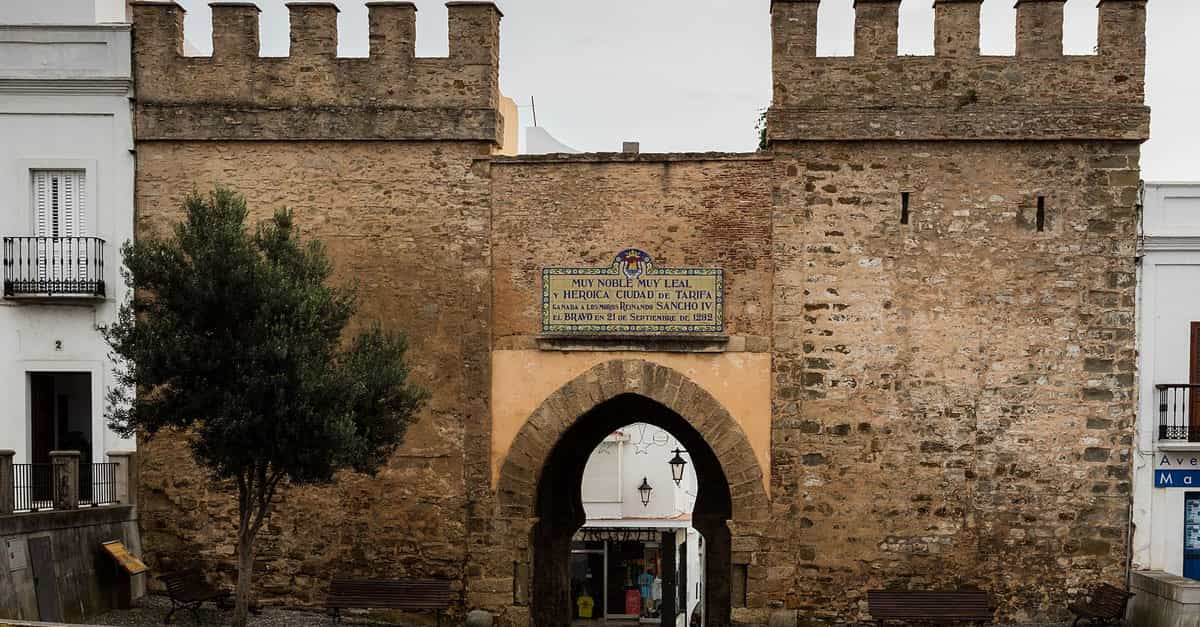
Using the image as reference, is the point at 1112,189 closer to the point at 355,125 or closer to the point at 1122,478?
the point at 1122,478

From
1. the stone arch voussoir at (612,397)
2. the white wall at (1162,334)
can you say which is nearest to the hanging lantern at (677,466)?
the stone arch voussoir at (612,397)

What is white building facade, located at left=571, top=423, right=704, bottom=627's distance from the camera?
2673 centimetres

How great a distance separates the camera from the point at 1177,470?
46.2ft

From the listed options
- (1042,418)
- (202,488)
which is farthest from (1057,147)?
(202,488)

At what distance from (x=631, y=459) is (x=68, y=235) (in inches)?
576

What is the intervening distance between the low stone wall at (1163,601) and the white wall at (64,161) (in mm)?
11086

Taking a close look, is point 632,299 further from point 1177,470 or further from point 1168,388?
point 1177,470

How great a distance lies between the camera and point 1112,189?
14.1m

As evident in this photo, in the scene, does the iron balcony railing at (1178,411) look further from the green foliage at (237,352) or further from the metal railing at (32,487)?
the metal railing at (32,487)

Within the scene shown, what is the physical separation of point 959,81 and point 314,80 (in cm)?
704

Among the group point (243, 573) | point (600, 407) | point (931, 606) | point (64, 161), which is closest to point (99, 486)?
point (243, 573)

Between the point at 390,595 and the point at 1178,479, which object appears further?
the point at 390,595

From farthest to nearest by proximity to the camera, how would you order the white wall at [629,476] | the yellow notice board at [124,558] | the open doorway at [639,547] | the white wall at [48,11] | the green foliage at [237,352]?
the white wall at [629,476], the open doorway at [639,547], the white wall at [48,11], the yellow notice board at [124,558], the green foliage at [237,352]

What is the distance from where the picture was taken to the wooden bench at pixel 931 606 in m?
13.8
